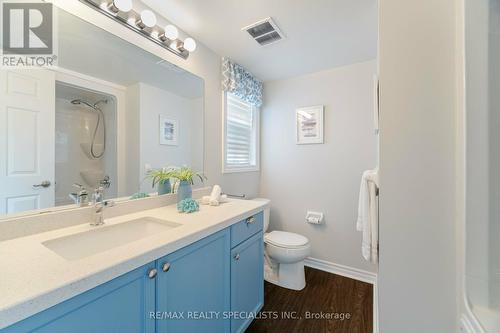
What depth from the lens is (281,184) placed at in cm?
255

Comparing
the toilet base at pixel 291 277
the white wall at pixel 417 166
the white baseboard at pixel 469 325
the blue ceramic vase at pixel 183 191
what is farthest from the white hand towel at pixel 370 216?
the blue ceramic vase at pixel 183 191

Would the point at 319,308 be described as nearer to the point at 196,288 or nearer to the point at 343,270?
the point at 343,270

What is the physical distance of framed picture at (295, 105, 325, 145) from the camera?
2281 millimetres

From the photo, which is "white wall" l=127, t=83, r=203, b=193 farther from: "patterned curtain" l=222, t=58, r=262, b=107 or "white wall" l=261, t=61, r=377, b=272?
"white wall" l=261, t=61, r=377, b=272

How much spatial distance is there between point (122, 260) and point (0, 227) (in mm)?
607

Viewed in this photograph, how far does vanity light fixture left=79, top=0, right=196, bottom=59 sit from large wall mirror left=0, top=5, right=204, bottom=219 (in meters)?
0.11

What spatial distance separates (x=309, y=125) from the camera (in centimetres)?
235

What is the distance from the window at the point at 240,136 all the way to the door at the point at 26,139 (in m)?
1.31

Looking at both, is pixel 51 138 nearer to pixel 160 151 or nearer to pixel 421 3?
pixel 160 151

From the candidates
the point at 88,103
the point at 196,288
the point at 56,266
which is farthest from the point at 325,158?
the point at 56,266

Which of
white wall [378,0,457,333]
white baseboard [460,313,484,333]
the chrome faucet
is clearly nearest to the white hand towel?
white wall [378,0,457,333]

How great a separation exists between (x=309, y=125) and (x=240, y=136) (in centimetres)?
81

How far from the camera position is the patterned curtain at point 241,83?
6.58 ft

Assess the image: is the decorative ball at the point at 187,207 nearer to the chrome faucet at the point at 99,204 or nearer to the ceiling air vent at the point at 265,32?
the chrome faucet at the point at 99,204
